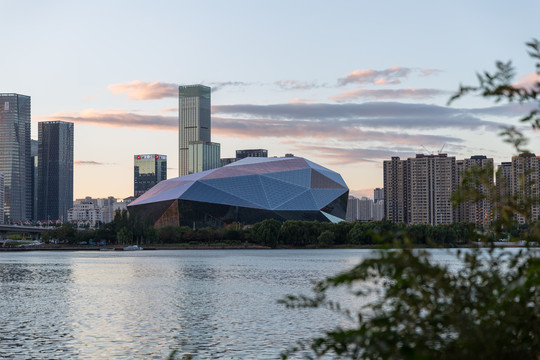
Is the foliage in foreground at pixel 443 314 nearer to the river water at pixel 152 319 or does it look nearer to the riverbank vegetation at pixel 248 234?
the river water at pixel 152 319

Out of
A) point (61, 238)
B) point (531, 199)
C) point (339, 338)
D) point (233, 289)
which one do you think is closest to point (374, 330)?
point (339, 338)

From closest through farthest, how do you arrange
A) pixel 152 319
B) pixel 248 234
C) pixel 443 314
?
pixel 443 314
pixel 152 319
pixel 248 234

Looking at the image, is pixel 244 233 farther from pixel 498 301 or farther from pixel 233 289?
pixel 498 301

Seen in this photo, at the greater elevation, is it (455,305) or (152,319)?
(455,305)

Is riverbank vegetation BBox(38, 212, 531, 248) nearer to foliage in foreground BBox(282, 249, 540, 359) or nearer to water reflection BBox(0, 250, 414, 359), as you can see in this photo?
water reflection BBox(0, 250, 414, 359)

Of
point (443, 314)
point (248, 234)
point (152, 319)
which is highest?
point (443, 314)

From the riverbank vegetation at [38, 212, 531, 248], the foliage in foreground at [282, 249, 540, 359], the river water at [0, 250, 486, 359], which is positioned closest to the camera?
the foliage in foreground at [282, 249, 540, 359]

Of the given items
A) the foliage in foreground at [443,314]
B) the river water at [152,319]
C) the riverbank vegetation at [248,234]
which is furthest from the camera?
the riverbank vegetation at [248,234]

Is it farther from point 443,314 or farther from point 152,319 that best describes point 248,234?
point 443,314

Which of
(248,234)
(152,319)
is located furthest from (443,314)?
(248,234)

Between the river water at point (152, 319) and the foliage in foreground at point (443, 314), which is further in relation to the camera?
the river water at point (152, 319)

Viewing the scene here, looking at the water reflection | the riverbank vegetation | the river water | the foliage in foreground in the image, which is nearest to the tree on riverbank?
the foliage in foreground

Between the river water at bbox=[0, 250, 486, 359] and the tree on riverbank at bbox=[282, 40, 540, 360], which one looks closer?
the tree on riverbank at bbox=[282, 40, 540, 360]

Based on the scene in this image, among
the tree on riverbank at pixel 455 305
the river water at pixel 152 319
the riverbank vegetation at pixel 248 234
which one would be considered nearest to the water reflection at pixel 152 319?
the river water at pixel 152 319
